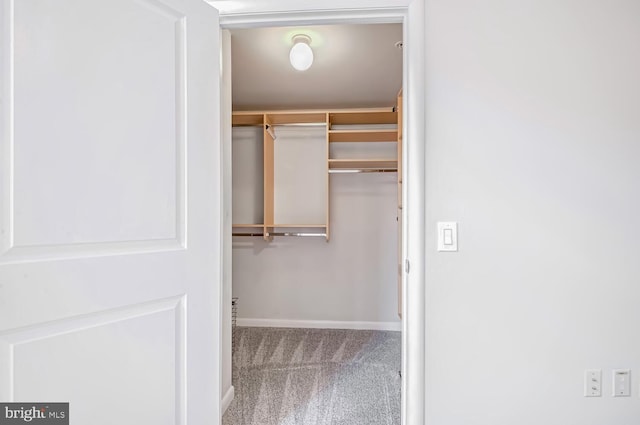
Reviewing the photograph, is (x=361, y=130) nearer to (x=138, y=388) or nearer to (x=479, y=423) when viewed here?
(x=479, y=423)

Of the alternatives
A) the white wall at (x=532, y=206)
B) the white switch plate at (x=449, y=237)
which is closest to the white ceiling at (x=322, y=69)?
the white wall at (x=532, y=206)

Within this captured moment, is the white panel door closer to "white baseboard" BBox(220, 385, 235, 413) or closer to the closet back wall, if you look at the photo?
"white baseboard" BBox(220, 385, 235, 413)

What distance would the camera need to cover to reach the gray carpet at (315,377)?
197 centimetres

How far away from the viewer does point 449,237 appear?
1434 mm

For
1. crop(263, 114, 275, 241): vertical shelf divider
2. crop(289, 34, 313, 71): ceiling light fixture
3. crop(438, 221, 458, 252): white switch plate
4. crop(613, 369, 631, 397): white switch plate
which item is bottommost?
crop(613, 369, 631, 397): white switch plate

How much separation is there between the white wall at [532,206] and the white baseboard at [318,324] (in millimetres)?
2086

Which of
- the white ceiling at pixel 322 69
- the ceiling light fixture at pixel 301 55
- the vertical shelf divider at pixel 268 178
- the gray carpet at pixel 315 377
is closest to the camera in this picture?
the gray carpet at pixel 315 377

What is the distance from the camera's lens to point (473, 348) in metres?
1.43

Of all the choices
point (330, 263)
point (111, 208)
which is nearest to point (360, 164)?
point (330, 263)

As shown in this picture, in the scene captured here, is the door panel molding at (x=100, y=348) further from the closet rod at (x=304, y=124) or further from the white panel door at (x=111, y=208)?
the closet rod at (x=304, y=124)

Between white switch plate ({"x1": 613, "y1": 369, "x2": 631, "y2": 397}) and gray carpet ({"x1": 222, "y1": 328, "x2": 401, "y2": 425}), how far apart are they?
1034 millimetres

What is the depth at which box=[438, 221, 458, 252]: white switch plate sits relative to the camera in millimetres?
1433

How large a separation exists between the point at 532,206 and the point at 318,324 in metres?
2.56

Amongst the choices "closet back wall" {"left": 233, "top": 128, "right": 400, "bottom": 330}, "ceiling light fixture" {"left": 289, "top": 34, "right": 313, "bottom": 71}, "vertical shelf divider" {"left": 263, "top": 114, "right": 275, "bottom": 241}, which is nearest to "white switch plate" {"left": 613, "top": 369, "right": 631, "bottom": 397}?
"closet back wall" {"left": 233, "top": 128, "right": 400, "bottom": 330}
